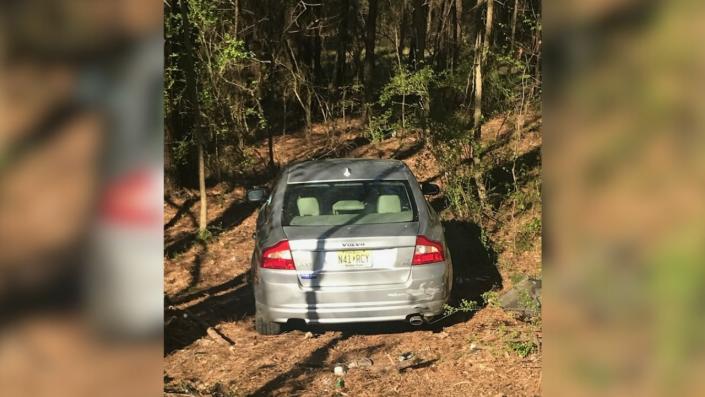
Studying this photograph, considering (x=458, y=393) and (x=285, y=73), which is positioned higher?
(x=285, y=73)

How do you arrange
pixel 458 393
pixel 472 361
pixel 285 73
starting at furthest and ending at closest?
1. pixel 285 73
2. pixel 472 361
3. pixel 458 393

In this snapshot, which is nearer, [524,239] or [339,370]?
[339,370]

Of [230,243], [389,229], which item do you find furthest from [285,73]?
[389,229]

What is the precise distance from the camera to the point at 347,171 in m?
7.00

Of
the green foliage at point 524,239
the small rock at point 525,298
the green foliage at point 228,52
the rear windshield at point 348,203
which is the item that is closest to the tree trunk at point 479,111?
the green foliage at point 524,239

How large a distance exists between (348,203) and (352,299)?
1.09 metres

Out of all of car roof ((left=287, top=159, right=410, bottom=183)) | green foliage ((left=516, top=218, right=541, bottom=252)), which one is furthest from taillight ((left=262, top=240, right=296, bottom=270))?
green foliage ((left=516, top=218, right=541, bottom=252))
